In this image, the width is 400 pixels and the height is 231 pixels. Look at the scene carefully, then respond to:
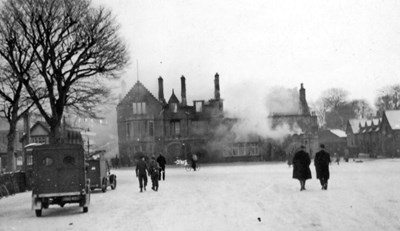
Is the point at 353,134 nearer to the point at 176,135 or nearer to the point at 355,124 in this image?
the point at 355,124

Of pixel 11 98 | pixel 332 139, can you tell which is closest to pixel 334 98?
pixel 332 139

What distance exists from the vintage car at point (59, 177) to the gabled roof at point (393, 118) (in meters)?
64.0

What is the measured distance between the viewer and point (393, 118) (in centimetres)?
7362

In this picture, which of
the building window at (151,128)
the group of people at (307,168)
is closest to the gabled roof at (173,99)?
the building window at (151,128)

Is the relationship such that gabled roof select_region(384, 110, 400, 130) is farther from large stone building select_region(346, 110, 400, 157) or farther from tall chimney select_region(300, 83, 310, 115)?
tall chimney select_region(300, 83, 310, 115)

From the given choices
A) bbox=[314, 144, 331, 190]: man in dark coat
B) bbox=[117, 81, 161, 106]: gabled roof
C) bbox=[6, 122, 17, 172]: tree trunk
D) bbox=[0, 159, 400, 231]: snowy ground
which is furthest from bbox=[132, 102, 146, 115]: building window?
bbox=[314, 144, 331, 190]: man in dark coat

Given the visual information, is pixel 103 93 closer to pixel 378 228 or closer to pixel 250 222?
pixel 250 222

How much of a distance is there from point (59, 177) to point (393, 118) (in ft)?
219

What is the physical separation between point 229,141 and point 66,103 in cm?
3664

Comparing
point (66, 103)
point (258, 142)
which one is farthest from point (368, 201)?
point (258, 142)

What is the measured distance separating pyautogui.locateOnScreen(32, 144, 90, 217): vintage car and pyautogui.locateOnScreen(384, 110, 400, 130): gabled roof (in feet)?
210

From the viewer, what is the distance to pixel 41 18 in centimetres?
2850

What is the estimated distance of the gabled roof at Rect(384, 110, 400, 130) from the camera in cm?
7212

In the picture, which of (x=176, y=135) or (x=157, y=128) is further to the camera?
(x=176, y=135)
